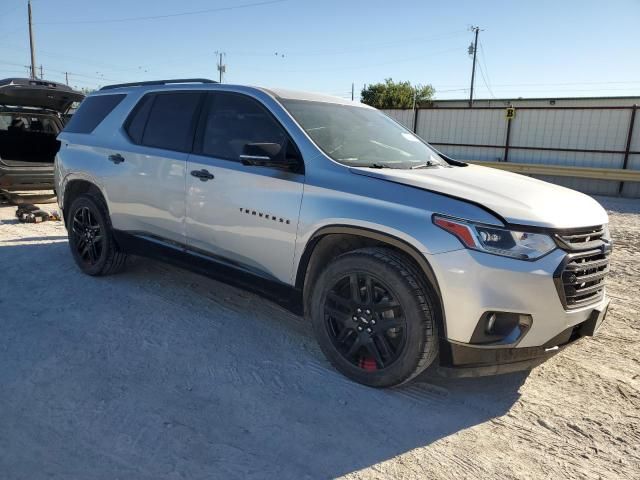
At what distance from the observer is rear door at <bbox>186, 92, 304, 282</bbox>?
3439 mm

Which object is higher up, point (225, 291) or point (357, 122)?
point (357, 122)

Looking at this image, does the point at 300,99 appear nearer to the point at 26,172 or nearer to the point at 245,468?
the point at 245,468

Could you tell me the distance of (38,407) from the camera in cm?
283

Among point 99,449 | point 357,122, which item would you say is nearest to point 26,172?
point 357,122

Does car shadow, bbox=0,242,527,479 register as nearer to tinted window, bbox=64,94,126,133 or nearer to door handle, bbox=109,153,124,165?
door handle, bbox=109,153,124,165

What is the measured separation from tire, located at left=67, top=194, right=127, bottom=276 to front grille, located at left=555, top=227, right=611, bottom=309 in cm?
392

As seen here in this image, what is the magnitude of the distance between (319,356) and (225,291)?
152 cm

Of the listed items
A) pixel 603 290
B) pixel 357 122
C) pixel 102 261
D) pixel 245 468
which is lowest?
pixel 245 468

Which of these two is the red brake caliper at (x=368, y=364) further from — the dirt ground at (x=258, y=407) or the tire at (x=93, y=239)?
the tire at (x=93, y=239)

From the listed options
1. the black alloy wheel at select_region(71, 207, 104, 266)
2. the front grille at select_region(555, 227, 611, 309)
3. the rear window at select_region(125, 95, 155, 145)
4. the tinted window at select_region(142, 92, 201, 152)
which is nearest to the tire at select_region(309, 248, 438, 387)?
the front grille at select_region(555, 227, 611, 309)

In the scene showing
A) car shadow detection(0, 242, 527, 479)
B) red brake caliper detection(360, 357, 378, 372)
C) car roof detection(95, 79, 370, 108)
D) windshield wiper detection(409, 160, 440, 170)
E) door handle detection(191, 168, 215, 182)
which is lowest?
car shadow detection(0, 242, 527, 479)

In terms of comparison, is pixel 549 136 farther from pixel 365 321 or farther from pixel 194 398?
pixel 194 398

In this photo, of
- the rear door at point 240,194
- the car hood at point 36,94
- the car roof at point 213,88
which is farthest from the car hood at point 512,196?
the car hood at point 36,94

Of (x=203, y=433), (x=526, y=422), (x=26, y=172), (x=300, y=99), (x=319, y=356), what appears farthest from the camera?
(x=26, y=172)
